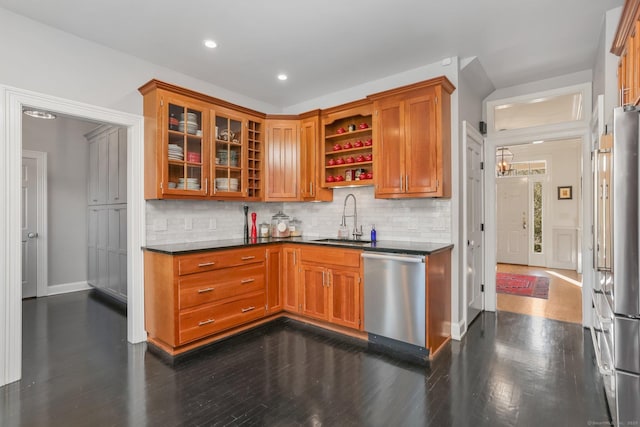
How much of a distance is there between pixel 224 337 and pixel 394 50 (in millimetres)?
3223

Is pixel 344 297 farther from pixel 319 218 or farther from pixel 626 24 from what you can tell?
pixel 626 24

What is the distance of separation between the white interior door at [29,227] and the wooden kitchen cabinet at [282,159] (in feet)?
12.0

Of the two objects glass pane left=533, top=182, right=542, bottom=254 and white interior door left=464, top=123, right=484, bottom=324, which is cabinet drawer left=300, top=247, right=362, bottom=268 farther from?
glass pane left=533, top=182, right=542, bottom=254

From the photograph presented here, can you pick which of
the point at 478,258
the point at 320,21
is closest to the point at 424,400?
the point at 478,258

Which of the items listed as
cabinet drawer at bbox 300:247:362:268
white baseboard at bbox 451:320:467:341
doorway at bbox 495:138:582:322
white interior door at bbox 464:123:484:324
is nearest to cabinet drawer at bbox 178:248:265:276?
cabinet drawer at bbox 300:247:362:268

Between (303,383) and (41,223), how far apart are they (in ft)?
16.0

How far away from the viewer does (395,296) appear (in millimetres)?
2926

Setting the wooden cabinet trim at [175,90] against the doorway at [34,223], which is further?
the doorway at [34,223]

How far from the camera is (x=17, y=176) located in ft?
8.06

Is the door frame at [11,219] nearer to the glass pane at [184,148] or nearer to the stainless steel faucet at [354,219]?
the glass pane at [184,148]

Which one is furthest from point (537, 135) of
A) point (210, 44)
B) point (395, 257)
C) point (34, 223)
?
point (34, 223)

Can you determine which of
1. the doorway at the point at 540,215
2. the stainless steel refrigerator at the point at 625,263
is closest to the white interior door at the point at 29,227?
the stainless steel refrigerator at the point at 625,263

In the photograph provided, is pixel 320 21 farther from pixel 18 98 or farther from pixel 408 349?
pixel 408 349

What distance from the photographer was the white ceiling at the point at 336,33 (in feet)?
8.01
